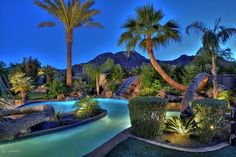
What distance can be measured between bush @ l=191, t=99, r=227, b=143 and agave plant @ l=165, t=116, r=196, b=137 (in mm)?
279

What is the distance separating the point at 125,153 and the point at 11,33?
2211 inches

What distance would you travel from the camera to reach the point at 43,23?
19859 mm

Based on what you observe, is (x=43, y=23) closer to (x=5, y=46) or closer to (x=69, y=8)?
(x=69, y=8)

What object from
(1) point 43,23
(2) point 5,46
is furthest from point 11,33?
(1) point 43,23

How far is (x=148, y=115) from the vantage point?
220 inches

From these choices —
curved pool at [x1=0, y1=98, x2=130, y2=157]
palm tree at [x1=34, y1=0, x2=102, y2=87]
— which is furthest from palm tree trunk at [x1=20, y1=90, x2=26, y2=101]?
curved pool at [x1=0, y1=98, x2=130, y2=157]

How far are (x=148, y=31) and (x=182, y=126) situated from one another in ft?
26.8

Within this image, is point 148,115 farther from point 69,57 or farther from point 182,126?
point 69,57

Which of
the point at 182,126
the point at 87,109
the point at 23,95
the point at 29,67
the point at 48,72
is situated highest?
the point at 29,67

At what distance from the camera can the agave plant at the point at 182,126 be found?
572 cm

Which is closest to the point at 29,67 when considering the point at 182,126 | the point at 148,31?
the point at 148,31

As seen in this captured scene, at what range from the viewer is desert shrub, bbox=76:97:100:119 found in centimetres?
916

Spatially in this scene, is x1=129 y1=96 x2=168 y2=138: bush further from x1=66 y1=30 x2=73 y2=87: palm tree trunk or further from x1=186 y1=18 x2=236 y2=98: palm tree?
x1=66 y1=30 x2=73 y2=87: palm tree trunk

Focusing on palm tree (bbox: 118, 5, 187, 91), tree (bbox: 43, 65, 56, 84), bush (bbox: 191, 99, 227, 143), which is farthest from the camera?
tree (bbox: 43, 65, 56, 84)
